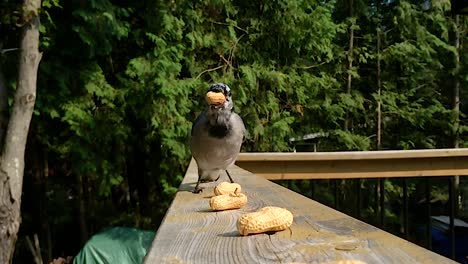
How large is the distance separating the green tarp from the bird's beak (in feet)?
11.8

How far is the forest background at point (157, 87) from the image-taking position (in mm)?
4773

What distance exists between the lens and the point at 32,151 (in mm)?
5957

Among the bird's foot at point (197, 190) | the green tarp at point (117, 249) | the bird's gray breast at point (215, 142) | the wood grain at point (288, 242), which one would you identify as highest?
the bird's gray breast at point (215, 142)

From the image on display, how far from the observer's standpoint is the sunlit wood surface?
83.5 inches

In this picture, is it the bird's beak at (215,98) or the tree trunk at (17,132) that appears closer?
the bird's beak at (215,98)

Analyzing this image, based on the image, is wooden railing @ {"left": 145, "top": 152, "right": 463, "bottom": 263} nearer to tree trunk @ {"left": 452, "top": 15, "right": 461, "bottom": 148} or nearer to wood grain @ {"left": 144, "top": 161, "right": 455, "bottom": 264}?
wood grain @ {"left": 144, "top": 161, "right": 455, "bottom": 264}

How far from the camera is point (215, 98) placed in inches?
56.8

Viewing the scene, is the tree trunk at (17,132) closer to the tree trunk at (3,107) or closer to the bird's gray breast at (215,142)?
the tree trunk at (3,107)

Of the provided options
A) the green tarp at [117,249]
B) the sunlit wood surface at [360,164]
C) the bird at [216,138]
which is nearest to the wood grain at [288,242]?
the bird at [216,138]

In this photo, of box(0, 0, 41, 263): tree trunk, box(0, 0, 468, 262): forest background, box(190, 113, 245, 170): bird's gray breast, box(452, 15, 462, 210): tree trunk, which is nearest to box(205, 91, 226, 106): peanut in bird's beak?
box(190, 113, 245, 170): bird's gray breast

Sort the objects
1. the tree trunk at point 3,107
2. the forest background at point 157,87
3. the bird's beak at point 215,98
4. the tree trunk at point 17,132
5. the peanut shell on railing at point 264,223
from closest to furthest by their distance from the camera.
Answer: the peanut shell on railing at point 264,223
the bird's beak at point 215,98
the tree trunk at point 17,132
the tree trunk at point 3,107
the forest background at point 157,87

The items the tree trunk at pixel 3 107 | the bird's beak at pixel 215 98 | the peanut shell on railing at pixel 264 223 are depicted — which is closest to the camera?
the peanut shell on railing at pixel 264 223

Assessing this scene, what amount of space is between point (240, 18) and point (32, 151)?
2.81m

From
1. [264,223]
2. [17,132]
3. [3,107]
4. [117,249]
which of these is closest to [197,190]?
[264,223]
